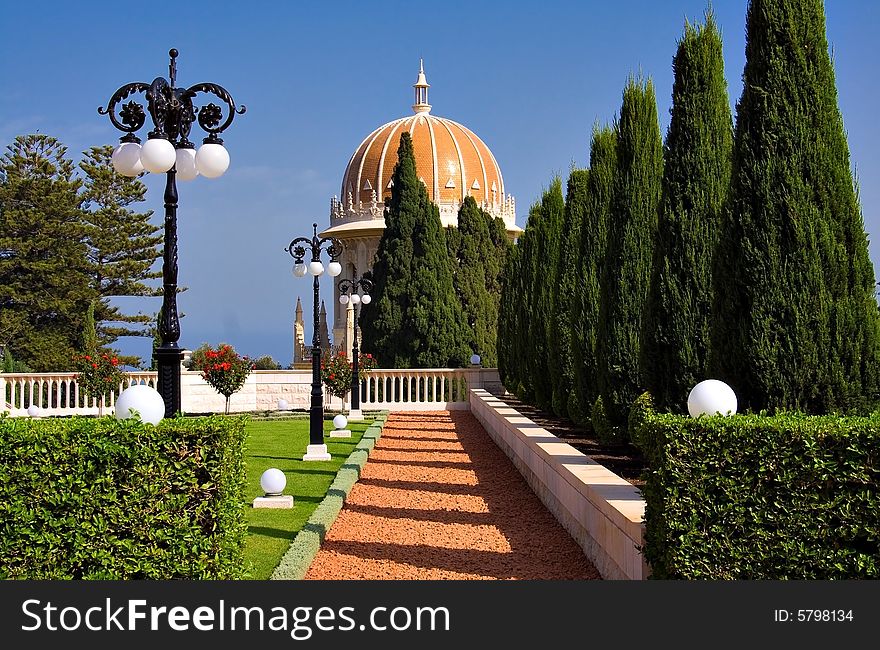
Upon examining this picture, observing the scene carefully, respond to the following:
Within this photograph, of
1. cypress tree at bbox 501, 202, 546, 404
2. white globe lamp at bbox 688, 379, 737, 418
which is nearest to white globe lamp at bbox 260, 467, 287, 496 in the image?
white globe lamp at bbox 688, 379, 737, 418

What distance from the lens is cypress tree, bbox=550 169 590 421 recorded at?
14.9m

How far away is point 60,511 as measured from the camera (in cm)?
546

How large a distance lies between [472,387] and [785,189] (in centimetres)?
2017

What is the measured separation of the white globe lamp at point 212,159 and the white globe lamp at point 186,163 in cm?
11

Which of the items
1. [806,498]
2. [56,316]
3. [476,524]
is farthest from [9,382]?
[806,498]

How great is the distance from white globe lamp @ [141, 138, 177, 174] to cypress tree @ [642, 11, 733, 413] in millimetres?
4657

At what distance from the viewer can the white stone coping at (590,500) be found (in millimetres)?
6305

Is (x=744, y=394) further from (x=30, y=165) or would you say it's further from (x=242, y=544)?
(x=30, y=165)

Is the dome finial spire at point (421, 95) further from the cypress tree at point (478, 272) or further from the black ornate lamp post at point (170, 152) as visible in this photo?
the black ornate lamp post at point (170, 152)

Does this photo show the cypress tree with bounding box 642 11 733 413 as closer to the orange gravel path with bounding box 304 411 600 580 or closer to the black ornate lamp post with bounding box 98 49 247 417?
the orange gravel path with bounding box 304 411 600 580

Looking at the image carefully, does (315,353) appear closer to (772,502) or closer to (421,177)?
(772,502)

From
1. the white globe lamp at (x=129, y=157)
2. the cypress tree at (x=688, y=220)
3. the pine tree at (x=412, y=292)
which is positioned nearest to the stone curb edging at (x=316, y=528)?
the white globe lamp at (x=129, y=157)

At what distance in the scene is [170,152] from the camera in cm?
698

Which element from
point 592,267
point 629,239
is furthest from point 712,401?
point 592,267
